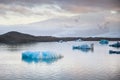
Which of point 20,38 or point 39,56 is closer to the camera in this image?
point 39,56

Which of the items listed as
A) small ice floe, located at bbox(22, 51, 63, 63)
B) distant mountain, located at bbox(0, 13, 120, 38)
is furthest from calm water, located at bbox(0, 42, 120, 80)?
distant mountain, located at bbox(0, 13, 120, 38)

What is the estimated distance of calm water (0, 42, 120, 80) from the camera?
719 centimetres

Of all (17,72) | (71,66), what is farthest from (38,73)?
(71,66)

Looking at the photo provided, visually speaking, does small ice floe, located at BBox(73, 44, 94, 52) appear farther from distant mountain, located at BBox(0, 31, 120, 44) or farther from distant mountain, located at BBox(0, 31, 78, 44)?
distant mountain, located at BBox(0, 31, 78, 44)

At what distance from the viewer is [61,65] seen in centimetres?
816

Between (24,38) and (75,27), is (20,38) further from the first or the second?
(75,27)

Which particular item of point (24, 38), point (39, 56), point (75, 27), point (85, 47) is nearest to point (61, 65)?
point (39, 56)

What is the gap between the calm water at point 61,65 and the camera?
719 cm

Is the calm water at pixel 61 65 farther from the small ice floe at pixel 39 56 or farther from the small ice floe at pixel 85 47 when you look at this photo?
the small ice floe at pixel 85 47

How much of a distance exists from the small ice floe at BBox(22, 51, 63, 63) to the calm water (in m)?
0.10

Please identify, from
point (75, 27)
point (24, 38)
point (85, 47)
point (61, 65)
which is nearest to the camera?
point (61, 65)

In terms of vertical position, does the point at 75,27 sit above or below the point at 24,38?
above

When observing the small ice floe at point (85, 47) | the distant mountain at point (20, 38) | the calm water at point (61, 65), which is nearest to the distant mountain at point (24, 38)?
the distant mountain at point (20, 38)

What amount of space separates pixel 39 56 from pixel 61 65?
20.7 inches
